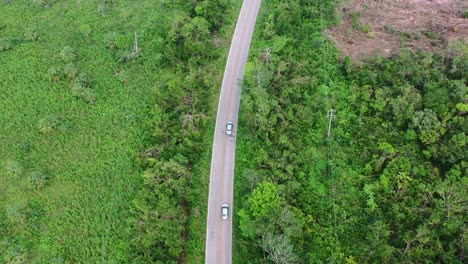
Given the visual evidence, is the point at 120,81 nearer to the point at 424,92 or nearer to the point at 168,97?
the point at 168,97

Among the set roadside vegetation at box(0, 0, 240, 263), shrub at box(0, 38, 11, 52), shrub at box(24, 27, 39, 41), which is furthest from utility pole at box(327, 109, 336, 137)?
shrub at box(0, 38, 11, 52)

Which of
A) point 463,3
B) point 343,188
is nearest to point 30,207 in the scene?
point 343,188

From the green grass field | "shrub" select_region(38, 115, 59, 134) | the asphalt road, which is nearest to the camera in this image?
the green grass field

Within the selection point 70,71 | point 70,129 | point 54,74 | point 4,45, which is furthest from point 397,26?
point 4,45

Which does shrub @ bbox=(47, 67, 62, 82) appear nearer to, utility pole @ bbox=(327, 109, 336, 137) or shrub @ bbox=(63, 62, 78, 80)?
shrub @ bbox=(63, 62, 78, 80)

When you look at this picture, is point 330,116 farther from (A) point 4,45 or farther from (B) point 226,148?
(A) point 4,45

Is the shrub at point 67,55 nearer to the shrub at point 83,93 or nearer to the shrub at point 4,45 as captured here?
the shrub at point 83,93
